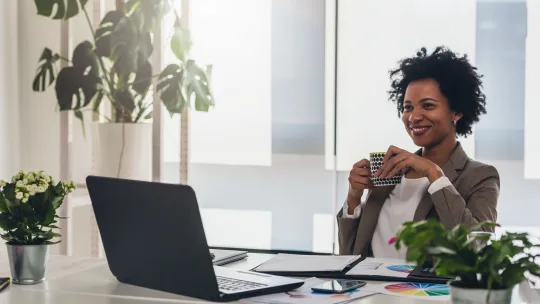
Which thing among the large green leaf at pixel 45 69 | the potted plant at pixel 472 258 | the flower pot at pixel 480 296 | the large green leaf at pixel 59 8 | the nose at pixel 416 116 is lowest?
the flower pot at pixel 480 296

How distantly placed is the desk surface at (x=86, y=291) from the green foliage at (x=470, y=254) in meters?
0.32

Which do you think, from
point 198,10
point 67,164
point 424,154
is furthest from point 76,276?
point 198,10

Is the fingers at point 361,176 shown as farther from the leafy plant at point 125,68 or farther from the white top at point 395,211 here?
the leafy plant at point 125,68

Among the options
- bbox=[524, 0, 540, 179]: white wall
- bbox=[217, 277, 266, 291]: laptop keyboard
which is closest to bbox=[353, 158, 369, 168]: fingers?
bbox=[217, 277, 266, 291]: laptop keyboard

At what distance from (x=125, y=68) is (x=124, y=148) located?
0.38m

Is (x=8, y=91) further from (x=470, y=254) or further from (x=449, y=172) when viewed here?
(x=470, y=254)

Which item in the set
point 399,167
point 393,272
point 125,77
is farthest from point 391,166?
point 125,77

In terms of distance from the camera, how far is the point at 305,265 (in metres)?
1.93

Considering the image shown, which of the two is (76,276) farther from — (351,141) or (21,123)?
(21,123)

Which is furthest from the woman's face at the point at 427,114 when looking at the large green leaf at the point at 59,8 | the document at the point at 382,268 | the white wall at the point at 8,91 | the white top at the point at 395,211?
the white wall at the point at 8,91

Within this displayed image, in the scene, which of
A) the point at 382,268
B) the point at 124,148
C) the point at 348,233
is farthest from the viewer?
the point at 124,148

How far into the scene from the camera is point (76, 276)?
72.9 inches

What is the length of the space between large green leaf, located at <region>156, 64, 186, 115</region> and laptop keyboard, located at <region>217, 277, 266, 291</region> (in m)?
2.12

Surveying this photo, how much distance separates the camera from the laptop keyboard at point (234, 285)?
5.28ft
